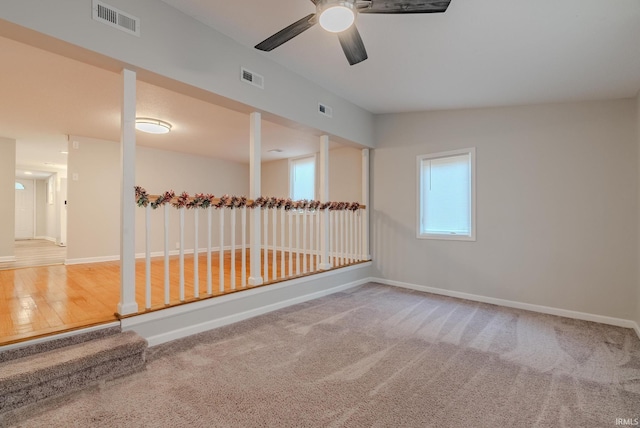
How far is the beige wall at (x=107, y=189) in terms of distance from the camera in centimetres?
534

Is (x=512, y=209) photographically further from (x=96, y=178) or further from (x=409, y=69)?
(x=96, y=178)

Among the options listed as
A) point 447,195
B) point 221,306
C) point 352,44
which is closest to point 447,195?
point 447,195

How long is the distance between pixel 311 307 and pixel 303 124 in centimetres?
244

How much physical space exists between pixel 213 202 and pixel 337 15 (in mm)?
2041

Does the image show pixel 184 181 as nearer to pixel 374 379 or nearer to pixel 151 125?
pixel 151 125

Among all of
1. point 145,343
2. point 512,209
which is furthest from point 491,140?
point 145,343

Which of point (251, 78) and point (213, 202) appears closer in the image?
point (213, 202)

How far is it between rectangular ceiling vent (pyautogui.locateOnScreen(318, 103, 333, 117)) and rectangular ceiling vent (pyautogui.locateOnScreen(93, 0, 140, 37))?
7.63 ft

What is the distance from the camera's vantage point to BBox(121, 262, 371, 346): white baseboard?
2520 mm

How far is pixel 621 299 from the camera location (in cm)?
322

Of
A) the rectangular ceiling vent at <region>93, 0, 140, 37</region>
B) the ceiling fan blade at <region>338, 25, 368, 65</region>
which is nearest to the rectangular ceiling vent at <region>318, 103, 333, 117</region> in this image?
the ceiling fan blade at <region>338, 25, 368, 65</region>

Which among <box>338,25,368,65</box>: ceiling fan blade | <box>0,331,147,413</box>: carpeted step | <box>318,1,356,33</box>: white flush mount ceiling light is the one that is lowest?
<box>0,331,147,413</box>: carpeted step

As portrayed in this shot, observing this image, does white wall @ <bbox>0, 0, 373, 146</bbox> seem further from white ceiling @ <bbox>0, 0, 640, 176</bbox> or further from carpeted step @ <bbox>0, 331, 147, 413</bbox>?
carpeted step @ <bbox>0, 331, 147, 413</bbox>

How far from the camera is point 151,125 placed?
14.4 feet
